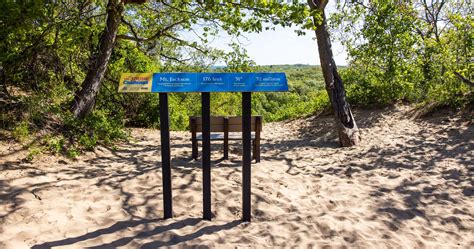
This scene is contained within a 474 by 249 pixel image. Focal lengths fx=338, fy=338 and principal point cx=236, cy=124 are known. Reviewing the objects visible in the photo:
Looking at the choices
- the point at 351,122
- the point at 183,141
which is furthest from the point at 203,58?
the point at 351,122

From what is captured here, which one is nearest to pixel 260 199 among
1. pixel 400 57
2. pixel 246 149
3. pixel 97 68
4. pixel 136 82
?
pixel 246 149

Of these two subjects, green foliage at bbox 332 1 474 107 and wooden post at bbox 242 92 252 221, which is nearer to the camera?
wooden post at bbox 242 92 252 221

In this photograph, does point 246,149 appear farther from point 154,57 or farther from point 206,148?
point 154,57

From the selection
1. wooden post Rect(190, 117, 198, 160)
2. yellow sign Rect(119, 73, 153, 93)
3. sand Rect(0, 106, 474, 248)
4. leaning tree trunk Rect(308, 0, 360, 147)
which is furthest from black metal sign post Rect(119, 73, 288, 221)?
leaning tree trunk Rect(308, 0, 360, 147)

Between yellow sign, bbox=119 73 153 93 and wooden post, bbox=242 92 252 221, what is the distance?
3.23 feet

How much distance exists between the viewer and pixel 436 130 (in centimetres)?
755

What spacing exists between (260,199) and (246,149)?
0.96m

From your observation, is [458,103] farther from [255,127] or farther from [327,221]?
[327,221]

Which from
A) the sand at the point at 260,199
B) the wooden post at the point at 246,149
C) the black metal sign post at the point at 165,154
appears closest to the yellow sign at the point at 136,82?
the black metal sign post at the point at 165,154

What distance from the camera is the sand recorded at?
3.30 meters

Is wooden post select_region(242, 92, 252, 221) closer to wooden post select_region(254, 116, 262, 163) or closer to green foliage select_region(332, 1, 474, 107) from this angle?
wooden post select_region(254, 116, 262, 163)

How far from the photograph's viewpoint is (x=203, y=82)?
3.37m

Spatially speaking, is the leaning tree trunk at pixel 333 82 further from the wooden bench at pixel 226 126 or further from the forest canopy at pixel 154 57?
the wooden bench at pixel 226 126

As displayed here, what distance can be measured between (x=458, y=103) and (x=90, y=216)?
845 cm
